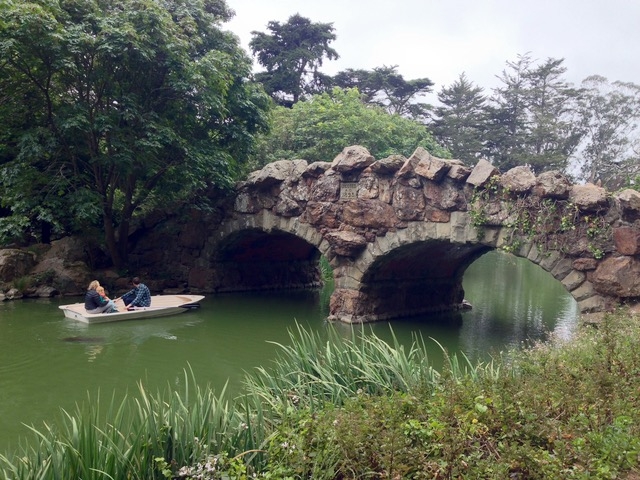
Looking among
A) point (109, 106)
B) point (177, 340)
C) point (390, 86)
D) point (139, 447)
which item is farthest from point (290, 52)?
point (139, 447)

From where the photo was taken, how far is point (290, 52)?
26828mm

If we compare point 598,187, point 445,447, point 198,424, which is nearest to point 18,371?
point 198,424

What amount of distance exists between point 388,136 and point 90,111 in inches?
392

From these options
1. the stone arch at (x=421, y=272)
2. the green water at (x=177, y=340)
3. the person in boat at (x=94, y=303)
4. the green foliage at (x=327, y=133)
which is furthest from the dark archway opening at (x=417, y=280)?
the green foliage at (x=327, y=133)

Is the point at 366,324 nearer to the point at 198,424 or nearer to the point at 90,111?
the point at 90,111

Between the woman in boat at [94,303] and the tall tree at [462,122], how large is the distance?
76.2ft

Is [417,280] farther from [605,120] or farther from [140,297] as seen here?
[605,120]

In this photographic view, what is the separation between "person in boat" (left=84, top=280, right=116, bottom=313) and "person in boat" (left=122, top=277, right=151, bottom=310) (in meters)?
0.48

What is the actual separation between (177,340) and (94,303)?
202 centimetres

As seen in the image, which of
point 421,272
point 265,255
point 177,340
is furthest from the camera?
point 265,255

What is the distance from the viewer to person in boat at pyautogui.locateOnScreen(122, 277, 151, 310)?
11.1m

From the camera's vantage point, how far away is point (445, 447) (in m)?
2.87

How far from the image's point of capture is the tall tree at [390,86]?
3027 centimetres

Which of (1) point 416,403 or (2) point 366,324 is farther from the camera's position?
(2) point 366,324
